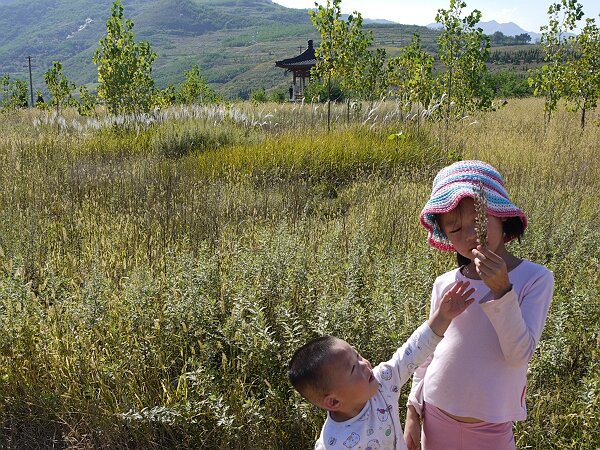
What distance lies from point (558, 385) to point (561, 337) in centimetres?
29

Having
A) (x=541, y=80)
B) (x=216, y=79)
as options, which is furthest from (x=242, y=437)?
(x=216, y=79)

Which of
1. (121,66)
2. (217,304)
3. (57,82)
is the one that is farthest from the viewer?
(57,82)

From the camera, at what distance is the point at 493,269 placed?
1.56m

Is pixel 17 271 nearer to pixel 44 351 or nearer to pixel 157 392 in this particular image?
pixel 44 351

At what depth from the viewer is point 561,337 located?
2.85 metres

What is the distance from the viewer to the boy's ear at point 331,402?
1833mm

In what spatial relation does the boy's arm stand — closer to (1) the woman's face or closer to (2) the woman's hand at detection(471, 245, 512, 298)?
(1) the woman's face

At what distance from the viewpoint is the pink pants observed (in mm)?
1912

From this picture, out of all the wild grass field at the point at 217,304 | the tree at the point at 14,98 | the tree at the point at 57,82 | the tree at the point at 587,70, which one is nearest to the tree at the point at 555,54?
the tree at the point at 587,70

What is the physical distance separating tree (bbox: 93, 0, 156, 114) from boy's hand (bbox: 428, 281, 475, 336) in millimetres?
11999

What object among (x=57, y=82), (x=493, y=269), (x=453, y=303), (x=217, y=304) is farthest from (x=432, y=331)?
(x=57, y=82)

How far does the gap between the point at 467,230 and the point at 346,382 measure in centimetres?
62

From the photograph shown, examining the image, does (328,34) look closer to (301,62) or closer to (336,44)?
(336,44)

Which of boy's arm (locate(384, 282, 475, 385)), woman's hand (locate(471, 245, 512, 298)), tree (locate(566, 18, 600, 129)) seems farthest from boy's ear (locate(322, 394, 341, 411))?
tree (locate(566, 18, 600, 129))
